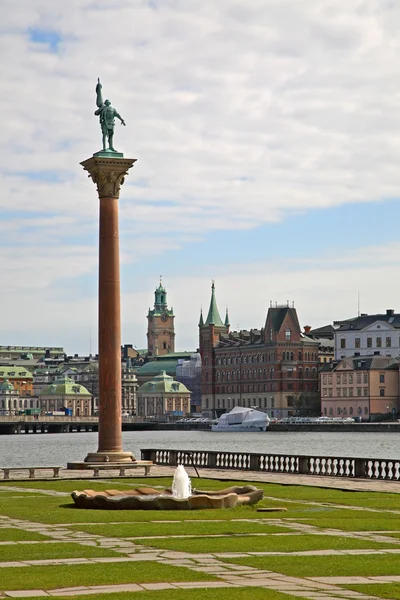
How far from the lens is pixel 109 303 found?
52094 millimetres

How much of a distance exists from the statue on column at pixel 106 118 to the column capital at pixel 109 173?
1.18 m

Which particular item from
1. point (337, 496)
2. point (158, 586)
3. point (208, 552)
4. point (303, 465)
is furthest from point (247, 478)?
point (158, 586)

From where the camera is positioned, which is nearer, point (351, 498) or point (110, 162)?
point (351, 498)

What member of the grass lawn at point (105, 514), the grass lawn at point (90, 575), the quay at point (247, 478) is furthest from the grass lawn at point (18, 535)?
the quay at point (247, 478)

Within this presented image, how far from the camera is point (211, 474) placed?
5059 cm

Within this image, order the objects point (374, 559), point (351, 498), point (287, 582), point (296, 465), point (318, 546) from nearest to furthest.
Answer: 1. point (287, 582)
2. point (374, 559)
3. point (318, 546)
4. point (351, 498)
5. point (296, 465)

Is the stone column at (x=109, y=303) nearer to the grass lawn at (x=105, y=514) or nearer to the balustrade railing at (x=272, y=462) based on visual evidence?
the balustrade railing at (x=272, y=462)

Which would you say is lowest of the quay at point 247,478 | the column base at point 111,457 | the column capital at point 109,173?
the quay at point 247,478

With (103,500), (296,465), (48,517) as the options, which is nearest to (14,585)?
(48,517)

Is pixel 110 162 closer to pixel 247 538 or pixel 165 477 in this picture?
pixel 165 477

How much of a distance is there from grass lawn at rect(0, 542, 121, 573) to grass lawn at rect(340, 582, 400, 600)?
5371 mm

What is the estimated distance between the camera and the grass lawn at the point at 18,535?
82.1ft

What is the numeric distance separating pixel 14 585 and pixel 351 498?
1847 centimetres

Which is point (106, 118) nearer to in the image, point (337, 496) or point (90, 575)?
point (337, 496)
